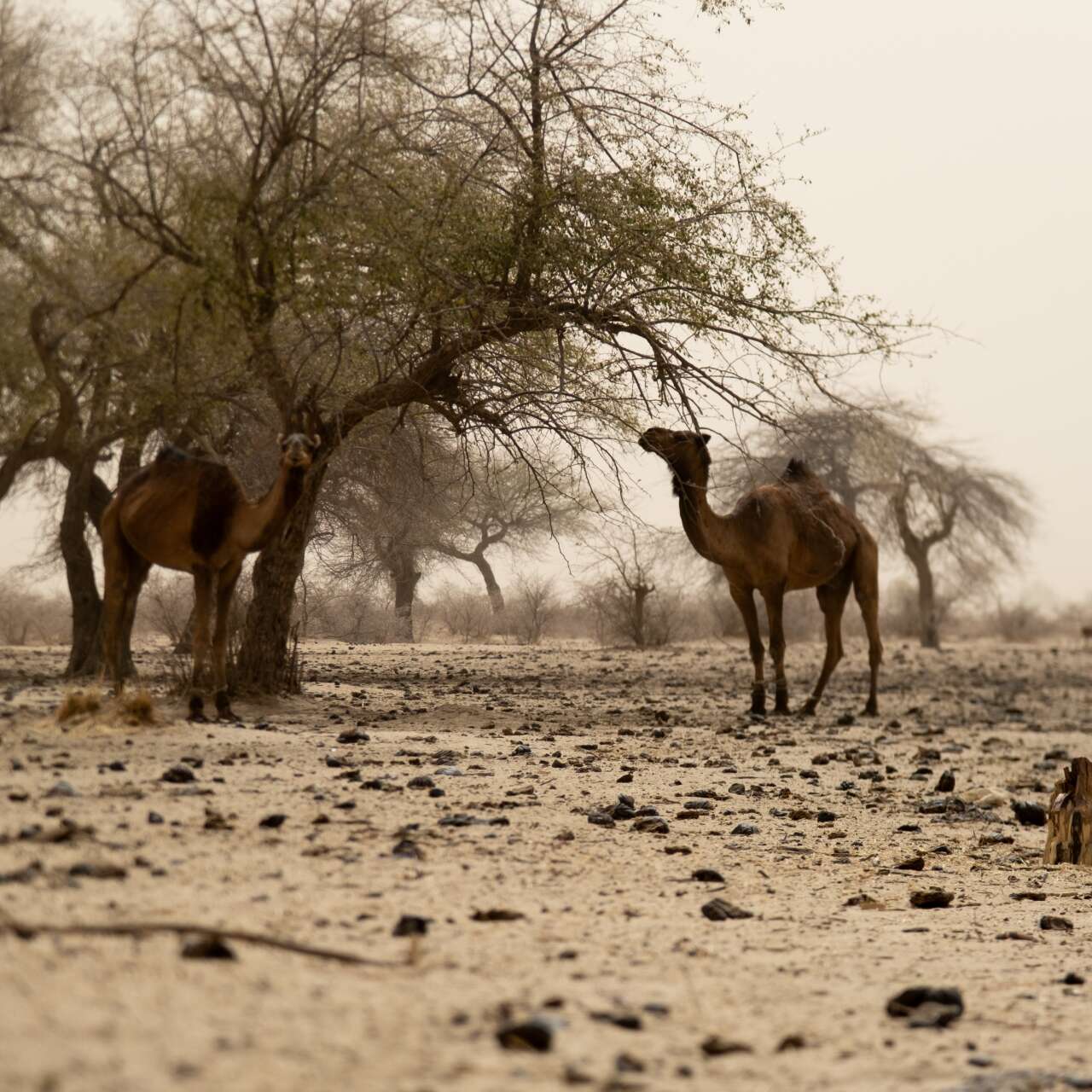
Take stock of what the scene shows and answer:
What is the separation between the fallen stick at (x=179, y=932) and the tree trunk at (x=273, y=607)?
25.1 feet

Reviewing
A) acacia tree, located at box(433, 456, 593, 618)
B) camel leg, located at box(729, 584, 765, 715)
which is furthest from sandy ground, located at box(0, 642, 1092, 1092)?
acacia tree, located at box(433, 456, 593, 618)

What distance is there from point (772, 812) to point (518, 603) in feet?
94.1

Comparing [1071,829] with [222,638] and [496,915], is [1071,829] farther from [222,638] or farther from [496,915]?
[222,638]

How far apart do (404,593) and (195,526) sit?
2100cm

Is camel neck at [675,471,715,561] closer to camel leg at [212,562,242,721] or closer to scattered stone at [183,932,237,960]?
camel leg at [212,562,242,721]

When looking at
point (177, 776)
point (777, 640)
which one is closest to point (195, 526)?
point (177, 776)

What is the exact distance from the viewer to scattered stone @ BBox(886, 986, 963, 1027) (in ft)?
13.8

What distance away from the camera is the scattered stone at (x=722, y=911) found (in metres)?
5.41

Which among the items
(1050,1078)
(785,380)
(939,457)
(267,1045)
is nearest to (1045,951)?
(1050,1078)

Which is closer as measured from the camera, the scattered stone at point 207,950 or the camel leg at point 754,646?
the scattered stone at point 207,950

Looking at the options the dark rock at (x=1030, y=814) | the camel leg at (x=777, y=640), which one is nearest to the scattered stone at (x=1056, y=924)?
the dark rock at (x=1030, y=814)

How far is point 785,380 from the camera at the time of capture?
37.5 ft

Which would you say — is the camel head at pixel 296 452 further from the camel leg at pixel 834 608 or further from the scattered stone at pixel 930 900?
the camel leg at pixel 834 608

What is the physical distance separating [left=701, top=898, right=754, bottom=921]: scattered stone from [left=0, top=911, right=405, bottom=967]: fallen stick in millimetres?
1806
